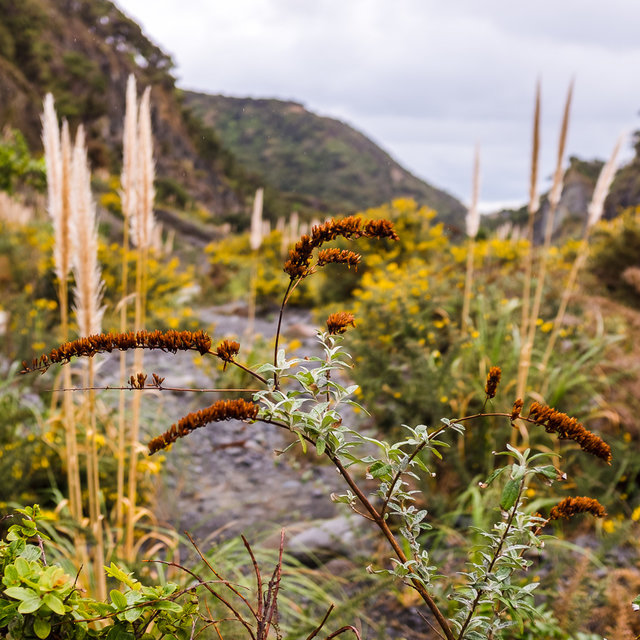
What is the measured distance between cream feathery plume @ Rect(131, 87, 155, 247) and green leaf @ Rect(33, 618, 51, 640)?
139 cm

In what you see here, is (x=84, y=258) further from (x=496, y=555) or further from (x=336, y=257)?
(x=496, y=555)

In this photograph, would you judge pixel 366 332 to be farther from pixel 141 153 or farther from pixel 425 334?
pixel 141 153

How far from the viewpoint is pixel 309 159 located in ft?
140

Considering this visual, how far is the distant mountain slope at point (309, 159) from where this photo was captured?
39.7 metres

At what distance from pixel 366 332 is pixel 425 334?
52cm

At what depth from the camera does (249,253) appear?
14656 mm

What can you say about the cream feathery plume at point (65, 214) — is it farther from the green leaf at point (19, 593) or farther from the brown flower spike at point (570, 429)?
the brown flower spike at point (570, 429)

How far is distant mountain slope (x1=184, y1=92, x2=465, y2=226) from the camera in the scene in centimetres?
3966

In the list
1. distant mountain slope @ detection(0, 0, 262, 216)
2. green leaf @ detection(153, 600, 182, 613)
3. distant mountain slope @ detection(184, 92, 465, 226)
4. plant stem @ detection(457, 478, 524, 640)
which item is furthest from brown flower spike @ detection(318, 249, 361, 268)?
distant mountain slope @ detection(184, 92, 465, 226)

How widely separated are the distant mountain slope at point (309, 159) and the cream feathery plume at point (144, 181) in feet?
117

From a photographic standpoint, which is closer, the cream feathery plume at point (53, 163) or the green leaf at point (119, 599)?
the green leaf at point (119, 599)

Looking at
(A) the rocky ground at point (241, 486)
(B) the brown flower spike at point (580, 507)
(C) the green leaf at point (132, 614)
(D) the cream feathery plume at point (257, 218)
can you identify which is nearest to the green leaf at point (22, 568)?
(C) the green leaf at point (132, 614)

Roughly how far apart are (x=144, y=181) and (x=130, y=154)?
0.33ft

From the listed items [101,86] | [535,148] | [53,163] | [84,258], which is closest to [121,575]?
[84,258]
